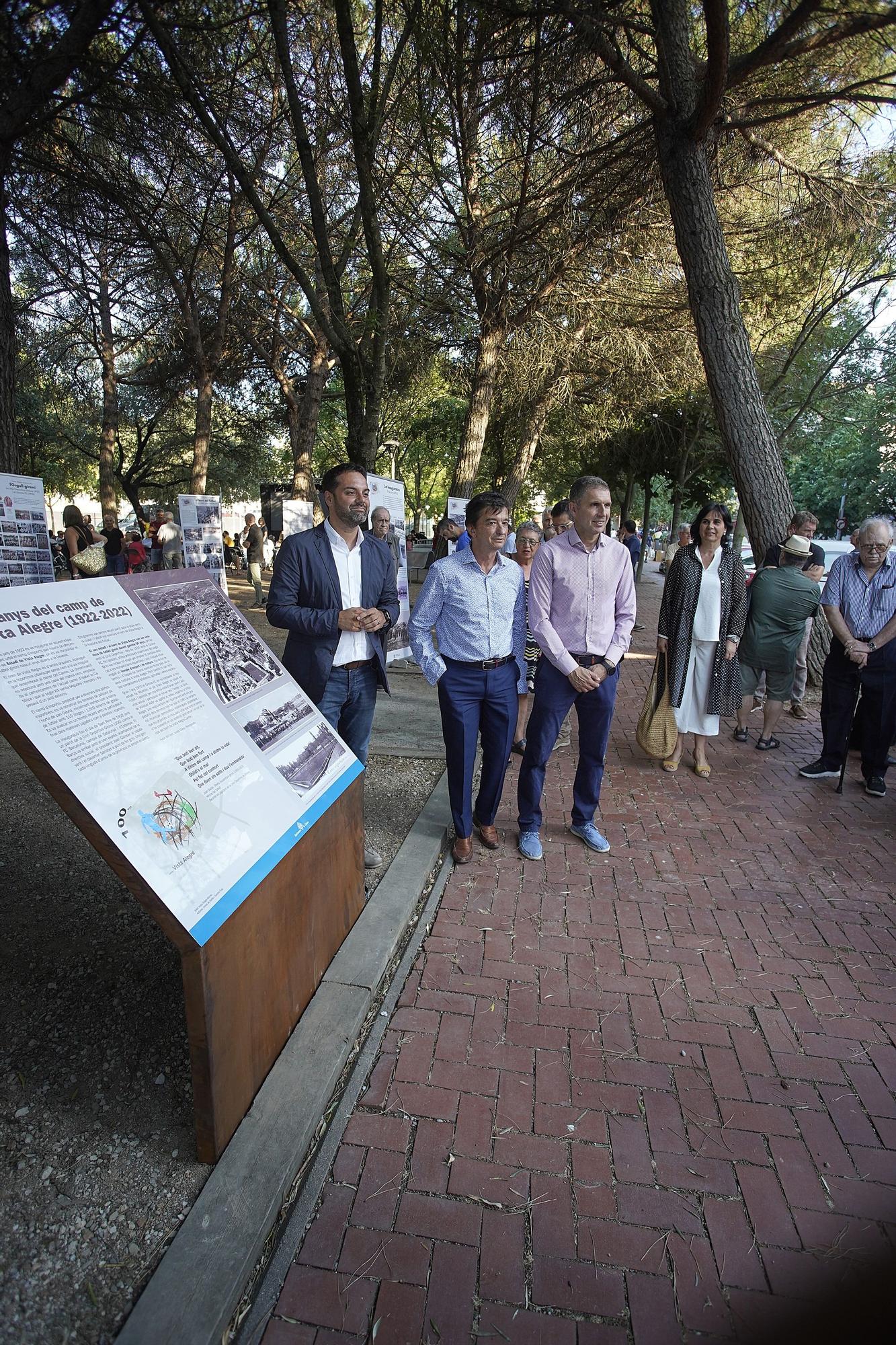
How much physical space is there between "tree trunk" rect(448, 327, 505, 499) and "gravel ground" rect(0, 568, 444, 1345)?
32.6 ft

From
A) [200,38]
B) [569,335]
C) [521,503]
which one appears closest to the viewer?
[200,38]

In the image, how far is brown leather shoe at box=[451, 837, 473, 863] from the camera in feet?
13.0

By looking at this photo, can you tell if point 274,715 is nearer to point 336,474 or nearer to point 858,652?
point 336,474

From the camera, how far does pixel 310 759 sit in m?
2.71

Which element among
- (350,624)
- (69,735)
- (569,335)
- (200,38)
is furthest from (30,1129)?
(569,335)

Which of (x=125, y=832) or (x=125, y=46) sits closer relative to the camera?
(x=125, y=832)

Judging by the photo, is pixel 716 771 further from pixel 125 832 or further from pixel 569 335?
pixel 569 335

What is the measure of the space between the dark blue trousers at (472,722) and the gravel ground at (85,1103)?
2.33 feet

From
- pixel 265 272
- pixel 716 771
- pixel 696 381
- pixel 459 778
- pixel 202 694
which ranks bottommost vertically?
pixel 716 771

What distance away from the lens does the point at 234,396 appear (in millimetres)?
22344

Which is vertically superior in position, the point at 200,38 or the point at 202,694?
the point at 200,38

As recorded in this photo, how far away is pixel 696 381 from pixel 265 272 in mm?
9137

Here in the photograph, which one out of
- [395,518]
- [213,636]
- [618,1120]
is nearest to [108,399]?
[395,518]

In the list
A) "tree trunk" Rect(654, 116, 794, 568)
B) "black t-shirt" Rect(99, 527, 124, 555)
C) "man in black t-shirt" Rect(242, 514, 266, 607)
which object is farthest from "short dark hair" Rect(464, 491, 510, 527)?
"black t-shirt" Rect(99, 527, 124, 555)
